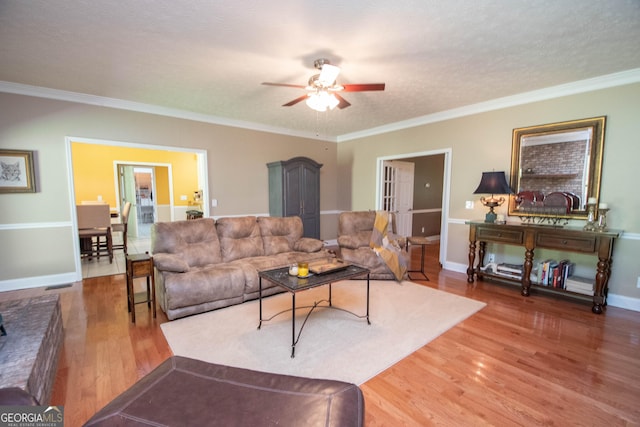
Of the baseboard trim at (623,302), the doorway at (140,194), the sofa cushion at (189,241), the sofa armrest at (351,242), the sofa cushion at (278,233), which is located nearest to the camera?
the baseboard trim at (623,302)

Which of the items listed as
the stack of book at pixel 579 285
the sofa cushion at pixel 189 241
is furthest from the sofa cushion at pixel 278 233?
the stack of book at pixel 579 285

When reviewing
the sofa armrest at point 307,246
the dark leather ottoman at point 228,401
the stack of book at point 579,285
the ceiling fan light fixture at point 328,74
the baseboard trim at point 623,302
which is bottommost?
the baseboard trim at point 623,302

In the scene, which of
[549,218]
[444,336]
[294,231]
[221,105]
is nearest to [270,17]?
[221,105]

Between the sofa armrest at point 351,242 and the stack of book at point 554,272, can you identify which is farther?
the sofa armrest at point 351,242

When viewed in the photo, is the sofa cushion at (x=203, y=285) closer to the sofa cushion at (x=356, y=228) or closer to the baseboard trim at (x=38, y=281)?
the sofa cushion at (x=356, y=228)

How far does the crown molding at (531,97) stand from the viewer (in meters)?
3.09

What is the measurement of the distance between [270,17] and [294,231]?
2.78 metres

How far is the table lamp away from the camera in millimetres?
3799

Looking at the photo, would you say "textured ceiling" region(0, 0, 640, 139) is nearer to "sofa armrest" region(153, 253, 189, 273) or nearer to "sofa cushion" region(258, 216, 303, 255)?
"sofa cushion" region(258, 216, 303, 255)

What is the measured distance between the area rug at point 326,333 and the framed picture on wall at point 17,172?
2.86 metres

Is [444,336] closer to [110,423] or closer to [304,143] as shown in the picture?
[110,423]

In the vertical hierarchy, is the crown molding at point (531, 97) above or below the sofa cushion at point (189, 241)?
above

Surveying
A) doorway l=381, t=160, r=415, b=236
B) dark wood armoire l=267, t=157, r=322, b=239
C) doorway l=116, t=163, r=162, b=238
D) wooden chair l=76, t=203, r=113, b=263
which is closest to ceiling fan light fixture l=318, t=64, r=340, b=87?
dark wood armoire l=267, t=157, r=322, b=239

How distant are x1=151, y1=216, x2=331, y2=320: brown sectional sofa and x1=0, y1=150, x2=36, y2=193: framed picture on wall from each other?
1978 mm
